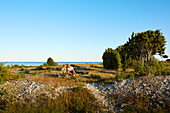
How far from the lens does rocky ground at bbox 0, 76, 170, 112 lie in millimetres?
8828

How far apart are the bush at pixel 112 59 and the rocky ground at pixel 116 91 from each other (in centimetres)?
1394

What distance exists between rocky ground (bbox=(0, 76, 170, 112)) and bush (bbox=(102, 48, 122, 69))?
13936mm

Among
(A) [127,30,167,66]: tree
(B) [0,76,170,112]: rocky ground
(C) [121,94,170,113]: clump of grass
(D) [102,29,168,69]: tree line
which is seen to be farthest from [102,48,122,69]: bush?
(C) [121,94,170,113]: clump of grass

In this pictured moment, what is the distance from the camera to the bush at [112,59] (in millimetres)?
26206

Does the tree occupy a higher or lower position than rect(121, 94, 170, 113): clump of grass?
higher

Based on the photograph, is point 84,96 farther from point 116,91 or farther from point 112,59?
point 112,59

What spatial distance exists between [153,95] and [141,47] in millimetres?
23314

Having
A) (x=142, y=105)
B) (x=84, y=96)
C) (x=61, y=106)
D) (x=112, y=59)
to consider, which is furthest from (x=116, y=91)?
(x=112, y=59)

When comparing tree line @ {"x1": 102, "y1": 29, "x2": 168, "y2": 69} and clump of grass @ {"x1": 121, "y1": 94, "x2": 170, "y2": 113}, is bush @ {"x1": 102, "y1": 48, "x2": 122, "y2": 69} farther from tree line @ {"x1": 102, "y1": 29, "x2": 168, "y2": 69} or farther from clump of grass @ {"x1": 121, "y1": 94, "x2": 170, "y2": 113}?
clump of grass @ {"x1": 121, "y1": 94, "x2": 170, "y2": 113}

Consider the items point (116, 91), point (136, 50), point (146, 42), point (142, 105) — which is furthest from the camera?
point (136, 50)

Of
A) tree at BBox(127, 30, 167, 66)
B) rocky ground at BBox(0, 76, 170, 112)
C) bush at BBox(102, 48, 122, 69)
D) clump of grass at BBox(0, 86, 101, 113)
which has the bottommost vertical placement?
clump of grass at BBox(0, 86, 101, 113)

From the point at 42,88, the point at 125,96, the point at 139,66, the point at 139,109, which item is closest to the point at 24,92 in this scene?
the point at 42,88

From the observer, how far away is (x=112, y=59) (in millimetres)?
26734

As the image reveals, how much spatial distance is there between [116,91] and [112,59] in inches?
641
